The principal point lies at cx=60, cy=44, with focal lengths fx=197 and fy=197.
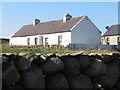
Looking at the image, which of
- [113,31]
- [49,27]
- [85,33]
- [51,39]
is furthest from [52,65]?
[113,31]

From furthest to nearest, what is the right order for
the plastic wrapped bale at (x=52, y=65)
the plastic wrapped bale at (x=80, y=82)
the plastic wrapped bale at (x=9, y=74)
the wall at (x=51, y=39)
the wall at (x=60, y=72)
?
1. the wall at (x=51, y=39)
2. the plastic wrapped bale at (x=80, y=82)
3. the plastic wrapped bale at (x=52, y=65)
4. the wall at (x=60, y=72)
5. the plastic wrapped bale at (x=9, y=74)

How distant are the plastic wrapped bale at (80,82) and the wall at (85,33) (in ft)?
87.5

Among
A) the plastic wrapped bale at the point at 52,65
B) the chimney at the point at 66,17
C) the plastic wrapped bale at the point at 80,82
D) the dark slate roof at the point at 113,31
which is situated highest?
the chimney at the point at 66,17

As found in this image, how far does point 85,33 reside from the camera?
105 ft

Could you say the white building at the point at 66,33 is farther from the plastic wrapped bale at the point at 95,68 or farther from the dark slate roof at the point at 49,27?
the plastic wrapped bale at the point at 95,68

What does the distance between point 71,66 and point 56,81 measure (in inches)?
14.7

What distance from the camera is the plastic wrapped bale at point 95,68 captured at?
351 cm

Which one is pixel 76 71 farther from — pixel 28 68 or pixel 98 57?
pixel 28 68

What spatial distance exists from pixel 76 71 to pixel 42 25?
116ft

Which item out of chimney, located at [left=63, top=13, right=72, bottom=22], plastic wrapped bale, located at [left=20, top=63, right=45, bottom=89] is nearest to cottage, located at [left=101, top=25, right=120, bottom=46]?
chimney, located at [left=63, top=13, right=72, bottom=22]

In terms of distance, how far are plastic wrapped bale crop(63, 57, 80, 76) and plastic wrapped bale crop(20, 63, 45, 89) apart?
1.80ft

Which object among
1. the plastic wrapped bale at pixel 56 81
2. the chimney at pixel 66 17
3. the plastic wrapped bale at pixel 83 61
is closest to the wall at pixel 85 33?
the chimney at pixel 66 17

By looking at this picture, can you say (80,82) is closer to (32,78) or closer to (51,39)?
(32,78)

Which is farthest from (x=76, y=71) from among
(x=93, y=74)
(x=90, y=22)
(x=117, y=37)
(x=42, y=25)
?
(x=117, y=37)
